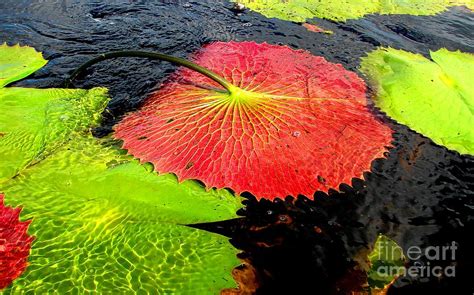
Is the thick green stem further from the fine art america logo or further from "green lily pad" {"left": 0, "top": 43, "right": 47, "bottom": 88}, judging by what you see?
the fine art america logo

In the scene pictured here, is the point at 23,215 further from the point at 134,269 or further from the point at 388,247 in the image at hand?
the point at 388,247

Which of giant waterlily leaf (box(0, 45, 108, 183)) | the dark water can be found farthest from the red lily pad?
the dark water

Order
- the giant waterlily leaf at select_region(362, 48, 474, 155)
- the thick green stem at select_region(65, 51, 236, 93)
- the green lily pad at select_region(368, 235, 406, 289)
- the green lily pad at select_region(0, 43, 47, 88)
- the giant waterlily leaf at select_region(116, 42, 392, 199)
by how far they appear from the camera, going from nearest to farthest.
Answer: the green lily pad at select_region(368, 235, 406, 289) < the giant waterlily leaf at select_region(116, 42, 392, 199) < the thick green stem at select_region(65, 51, 236, 93) < the giant waterlily leaf at select_region(362, 48, 474, 155) < the green lily pad at select_region(0, 43, 47, 88)

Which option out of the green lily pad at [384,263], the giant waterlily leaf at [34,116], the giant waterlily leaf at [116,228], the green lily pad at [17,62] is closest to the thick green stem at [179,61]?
the giant waterlily leaf at [34,116]

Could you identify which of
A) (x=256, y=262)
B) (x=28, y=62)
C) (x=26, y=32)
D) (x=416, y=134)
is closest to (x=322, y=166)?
(x=256, y=262)

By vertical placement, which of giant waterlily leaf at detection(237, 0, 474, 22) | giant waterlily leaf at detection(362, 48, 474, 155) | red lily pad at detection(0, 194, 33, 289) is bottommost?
red lily pad at detection(0, 194, 33, 289)

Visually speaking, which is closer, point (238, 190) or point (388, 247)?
point (388, 247)

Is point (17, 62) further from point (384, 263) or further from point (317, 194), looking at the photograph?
point (384, 263)

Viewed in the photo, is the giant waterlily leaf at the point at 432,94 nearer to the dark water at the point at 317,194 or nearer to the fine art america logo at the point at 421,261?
the dark water at the point at 317,194
